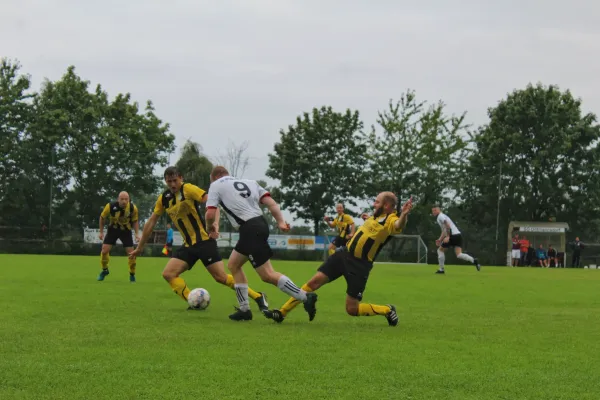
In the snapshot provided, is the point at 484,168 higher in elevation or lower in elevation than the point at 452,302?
higher

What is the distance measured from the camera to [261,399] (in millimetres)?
4121

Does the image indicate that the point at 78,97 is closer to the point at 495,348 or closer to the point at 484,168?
the point at 484,168

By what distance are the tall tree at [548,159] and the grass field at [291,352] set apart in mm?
41231

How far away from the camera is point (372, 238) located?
785 cm

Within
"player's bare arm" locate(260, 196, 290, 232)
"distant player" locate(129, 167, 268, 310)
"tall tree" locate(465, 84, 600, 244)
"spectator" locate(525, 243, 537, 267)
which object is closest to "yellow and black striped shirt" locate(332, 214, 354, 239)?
"distant player" locate(129, 167, 268, 310)

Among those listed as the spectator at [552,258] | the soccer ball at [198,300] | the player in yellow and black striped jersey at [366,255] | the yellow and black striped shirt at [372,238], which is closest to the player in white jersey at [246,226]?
the player in yellow and black striped jersey at [366,255]

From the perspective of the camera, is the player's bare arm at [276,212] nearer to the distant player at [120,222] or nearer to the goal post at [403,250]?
the distant player at [120,222]

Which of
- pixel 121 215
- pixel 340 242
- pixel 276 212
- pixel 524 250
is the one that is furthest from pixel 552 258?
pixel 276 212

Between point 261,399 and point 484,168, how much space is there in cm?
4767

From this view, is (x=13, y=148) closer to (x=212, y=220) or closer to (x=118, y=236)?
(x=118, y=236)

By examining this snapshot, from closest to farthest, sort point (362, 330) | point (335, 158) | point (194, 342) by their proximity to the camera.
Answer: point (194, 342), point (362, 330), point (335, 158)

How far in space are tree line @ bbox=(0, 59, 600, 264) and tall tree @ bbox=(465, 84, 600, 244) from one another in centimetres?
8

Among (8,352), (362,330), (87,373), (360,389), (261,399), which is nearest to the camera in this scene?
(261,399)

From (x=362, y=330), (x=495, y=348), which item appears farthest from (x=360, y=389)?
(x=362, y=330)
